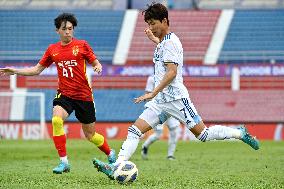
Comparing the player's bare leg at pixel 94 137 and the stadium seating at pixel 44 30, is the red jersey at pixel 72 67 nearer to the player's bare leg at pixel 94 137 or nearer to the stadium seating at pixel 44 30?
the player's bare leg at pixel 94 137

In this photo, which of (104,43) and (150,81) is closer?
(150,81)

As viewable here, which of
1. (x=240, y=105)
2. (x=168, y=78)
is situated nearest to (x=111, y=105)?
(x=240, y=105)

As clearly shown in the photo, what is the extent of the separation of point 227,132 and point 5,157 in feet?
26.1

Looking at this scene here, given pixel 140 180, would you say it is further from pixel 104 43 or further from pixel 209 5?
pixel 209 5

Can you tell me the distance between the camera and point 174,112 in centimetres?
1077

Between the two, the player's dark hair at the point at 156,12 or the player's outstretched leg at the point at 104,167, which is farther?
the player's outstretched leg at the point at 104,167

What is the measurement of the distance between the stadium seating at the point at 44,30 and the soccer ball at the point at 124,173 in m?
26.5

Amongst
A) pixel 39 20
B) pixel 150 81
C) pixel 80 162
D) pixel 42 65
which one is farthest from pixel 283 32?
pixel 42 65

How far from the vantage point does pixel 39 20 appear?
3959 centimetres

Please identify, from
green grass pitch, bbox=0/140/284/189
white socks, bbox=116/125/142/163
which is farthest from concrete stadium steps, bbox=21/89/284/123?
white socks, bbox=116/125/142/163

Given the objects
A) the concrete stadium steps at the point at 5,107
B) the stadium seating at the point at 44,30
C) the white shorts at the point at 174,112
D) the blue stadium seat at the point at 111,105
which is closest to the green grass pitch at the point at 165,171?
the white shorts at the point at 174,112

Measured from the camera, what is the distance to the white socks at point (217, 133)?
10.8 m

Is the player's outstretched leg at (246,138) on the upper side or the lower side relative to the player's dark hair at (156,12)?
lower

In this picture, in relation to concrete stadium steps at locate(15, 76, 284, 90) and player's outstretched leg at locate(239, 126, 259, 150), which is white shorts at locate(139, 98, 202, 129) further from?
concrete stadium steps at locate(15, 76, 284, 90)
